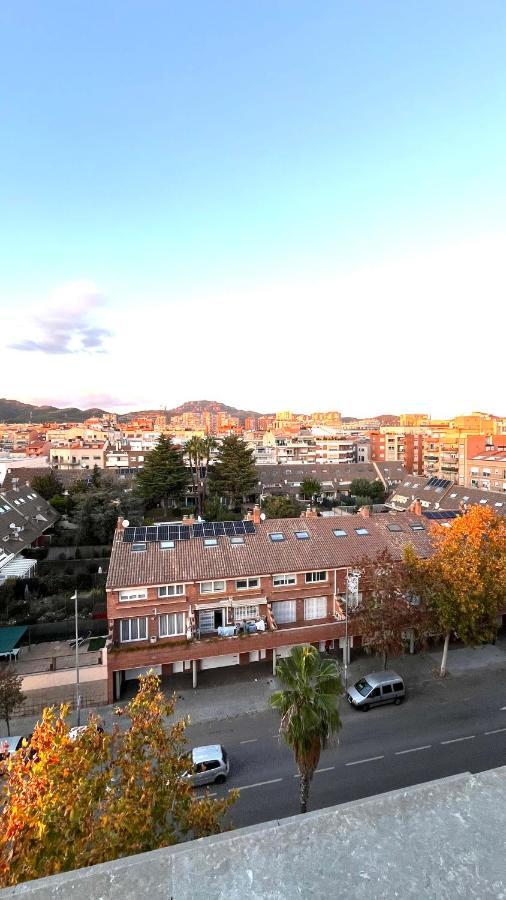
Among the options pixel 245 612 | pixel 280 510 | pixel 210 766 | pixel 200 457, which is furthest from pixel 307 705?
pixel 200 457

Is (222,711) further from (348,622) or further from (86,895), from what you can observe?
(86,895)

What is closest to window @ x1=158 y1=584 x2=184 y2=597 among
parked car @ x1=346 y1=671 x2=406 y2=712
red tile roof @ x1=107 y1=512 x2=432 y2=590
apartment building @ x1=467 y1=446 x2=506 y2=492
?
red tile roof @ x1=107 y1=512 x2=432 y2=590

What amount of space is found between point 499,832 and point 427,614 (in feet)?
79.8

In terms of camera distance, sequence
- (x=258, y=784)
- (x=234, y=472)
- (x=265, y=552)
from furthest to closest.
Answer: (x=234, y=472), (x=265, y=552), (x=258, y=784)

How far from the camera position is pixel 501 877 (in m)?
3.36

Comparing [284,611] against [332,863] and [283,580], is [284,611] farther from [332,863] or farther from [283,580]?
[332,863]

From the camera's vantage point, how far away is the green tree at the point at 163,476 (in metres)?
71.6

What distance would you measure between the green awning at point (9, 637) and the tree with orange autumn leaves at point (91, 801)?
2280cm

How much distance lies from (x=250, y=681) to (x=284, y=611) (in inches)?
184

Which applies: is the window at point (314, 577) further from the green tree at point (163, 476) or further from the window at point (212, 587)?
the green tree at point (163, 476)

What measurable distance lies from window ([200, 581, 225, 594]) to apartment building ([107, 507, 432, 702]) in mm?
63

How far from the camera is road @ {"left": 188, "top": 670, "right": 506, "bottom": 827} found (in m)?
18.5

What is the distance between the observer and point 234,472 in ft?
253

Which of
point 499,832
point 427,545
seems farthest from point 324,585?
point 499,832
